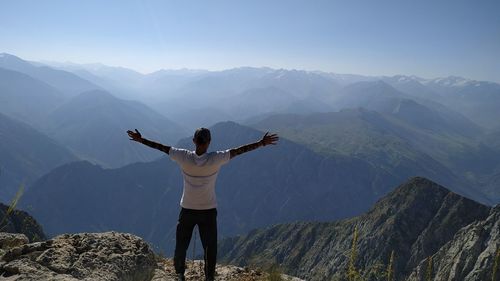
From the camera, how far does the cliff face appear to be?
5403 cm

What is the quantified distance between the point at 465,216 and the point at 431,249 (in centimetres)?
964

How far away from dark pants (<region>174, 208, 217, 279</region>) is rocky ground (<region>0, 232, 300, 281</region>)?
662 millimetres

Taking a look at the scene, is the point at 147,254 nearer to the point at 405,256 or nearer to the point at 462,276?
the point at 462,276

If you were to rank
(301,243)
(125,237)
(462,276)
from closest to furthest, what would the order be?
(125,237), (462,276), (301,243)

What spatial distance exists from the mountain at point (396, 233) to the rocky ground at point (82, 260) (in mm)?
64412

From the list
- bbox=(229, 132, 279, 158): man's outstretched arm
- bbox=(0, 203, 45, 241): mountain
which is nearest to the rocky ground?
bbox=(229, 132, 279, 158): man's outstretched arm

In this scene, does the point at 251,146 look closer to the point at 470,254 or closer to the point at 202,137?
the point at 202,137

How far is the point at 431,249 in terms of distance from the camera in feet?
246

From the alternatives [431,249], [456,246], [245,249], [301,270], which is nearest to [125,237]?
[456,246]

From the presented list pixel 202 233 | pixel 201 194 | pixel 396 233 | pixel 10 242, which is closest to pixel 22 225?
pixel 10 242

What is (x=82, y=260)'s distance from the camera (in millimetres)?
6645

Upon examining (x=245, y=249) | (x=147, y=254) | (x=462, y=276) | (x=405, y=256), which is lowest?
(x=245, y=249)

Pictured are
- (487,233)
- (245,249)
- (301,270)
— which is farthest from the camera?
(245,249)

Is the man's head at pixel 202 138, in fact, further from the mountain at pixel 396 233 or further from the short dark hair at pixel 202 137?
the mountain at pixel 396 233
